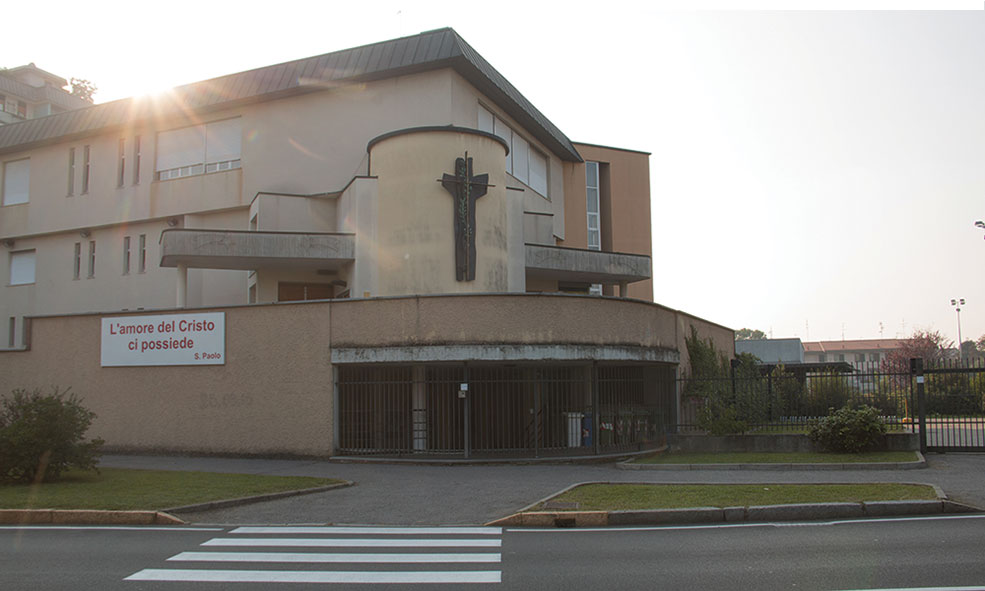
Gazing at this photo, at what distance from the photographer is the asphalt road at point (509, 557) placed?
6852mm

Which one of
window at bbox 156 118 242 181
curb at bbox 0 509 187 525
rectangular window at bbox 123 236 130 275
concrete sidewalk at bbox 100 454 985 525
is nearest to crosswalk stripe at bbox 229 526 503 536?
concrete sidewalk at bbox 100 454 985 525

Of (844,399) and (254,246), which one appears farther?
(254,246)

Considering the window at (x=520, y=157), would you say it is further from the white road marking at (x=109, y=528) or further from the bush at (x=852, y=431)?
the white road marking at (x=109, y=528)

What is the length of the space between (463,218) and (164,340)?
9249mm

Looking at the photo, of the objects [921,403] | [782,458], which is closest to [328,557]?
[782,458]

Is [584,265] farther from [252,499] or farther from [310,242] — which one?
[252,499]

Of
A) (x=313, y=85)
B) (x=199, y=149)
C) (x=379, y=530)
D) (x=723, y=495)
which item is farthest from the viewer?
(x=199, y=149)

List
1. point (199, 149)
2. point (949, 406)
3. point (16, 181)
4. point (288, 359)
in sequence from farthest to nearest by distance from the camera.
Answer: point (16, 181)
point (199, 149)
point (949, 406)
point (288, 359)

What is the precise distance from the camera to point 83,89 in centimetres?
7262

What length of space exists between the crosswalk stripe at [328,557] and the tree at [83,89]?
7407cm

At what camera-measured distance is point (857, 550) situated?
7938 mm

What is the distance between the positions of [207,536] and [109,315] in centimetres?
1362

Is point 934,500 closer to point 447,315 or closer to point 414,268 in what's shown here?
point 447,315

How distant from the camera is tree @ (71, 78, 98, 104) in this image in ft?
236
